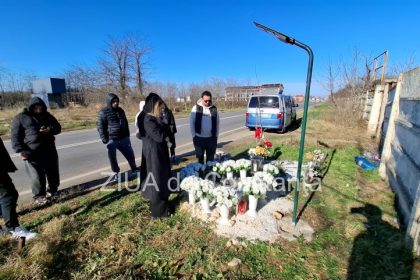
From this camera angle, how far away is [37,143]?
3.83 meters

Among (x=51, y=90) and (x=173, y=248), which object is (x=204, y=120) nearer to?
(x=173, y=248)

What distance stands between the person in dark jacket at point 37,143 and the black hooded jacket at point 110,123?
0.75 metres

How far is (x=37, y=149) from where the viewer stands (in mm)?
3852

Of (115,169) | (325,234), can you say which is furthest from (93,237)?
(325,234)

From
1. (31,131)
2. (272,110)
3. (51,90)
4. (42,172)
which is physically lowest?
(42,172)

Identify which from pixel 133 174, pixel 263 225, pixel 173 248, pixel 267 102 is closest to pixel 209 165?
pixel 263 225

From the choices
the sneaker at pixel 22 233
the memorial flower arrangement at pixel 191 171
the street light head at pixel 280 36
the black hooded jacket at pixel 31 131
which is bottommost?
the sneaker at pixel 22 233

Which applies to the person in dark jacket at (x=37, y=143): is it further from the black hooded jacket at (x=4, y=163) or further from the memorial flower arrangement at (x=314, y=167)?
the memorial flower arrangement at (x=314, y=167)

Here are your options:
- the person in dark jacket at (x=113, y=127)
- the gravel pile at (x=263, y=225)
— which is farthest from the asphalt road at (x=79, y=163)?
the gravel pile at (x=263, y=225)

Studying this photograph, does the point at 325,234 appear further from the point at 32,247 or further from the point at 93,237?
the point at 32,247

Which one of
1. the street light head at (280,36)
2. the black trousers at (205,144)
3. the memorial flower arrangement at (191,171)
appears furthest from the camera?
the black trousers at (205,144)

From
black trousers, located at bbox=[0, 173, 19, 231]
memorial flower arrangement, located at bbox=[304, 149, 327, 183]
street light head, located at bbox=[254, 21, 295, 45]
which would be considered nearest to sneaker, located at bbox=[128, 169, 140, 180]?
black trousers, located at bbox=[0, 173, 19, 231]

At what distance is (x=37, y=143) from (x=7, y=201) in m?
1.12

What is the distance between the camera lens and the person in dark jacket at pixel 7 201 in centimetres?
296
